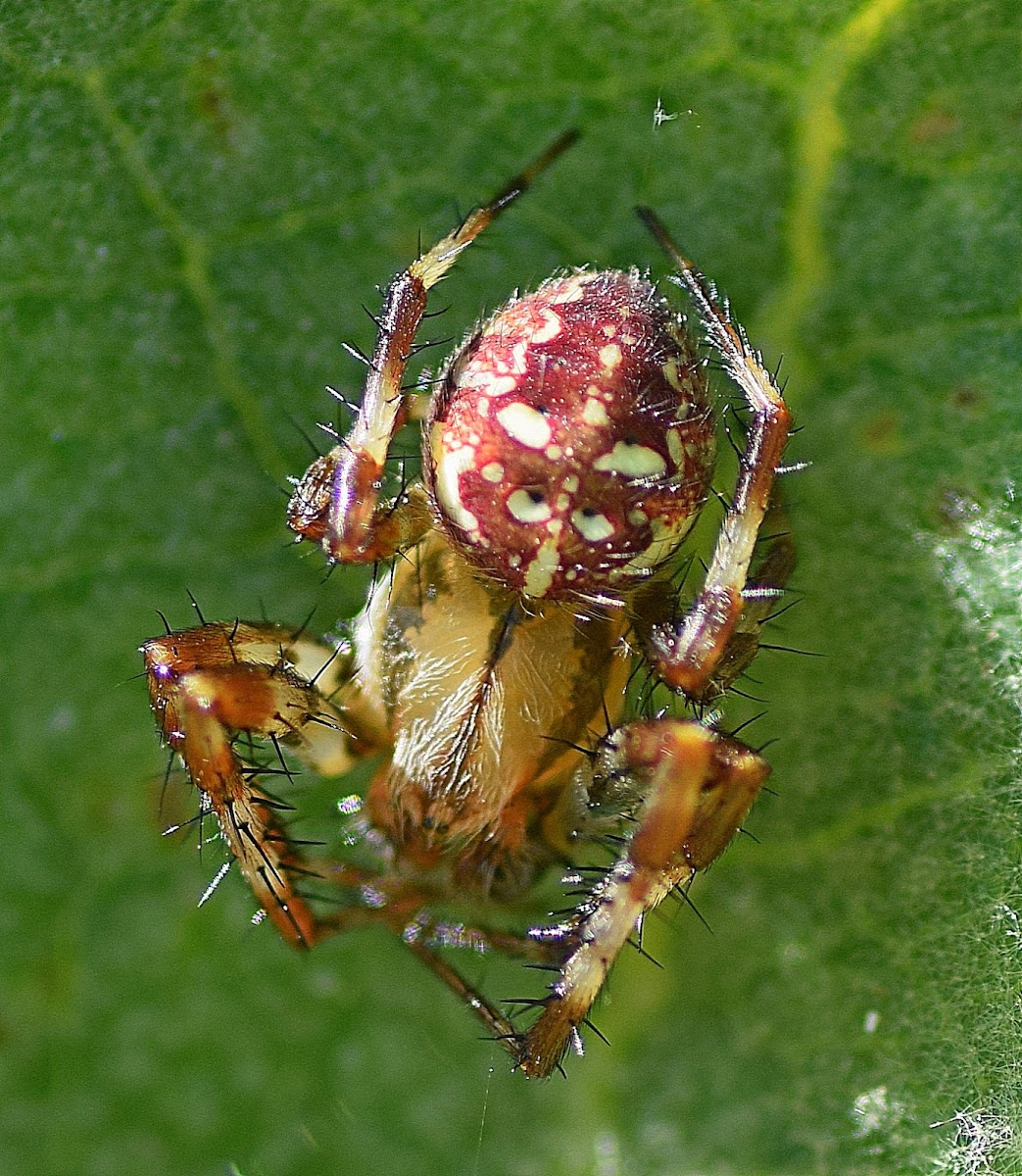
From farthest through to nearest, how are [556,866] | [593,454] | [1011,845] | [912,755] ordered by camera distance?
[556,866], [912,755], [1011,845], [593,454]

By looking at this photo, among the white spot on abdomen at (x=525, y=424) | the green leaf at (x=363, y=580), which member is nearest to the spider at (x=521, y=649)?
the white spot on abdomen at (x=525, y=424)

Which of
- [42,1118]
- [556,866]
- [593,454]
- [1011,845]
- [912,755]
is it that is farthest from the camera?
[42,1118]

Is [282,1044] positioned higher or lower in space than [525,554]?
lower

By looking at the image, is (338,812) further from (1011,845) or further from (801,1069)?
(1011,845)

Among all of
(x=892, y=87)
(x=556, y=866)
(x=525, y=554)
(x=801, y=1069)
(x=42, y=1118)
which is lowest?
(x=801, y=1069)

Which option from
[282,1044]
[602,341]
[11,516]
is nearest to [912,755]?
[602,341]

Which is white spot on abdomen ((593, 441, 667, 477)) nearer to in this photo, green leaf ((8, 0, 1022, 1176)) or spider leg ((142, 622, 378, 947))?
green leaf ((8, 0, 1022, 1176))

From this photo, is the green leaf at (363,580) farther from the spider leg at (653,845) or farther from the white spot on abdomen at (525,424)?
the white spot on abdomen at (525,424)

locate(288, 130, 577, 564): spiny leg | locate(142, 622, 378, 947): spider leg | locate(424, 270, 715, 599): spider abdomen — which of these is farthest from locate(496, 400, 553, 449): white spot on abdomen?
locate(142, 622, 378, 947): spider leg
